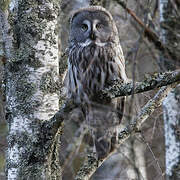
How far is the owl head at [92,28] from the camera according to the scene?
3.24m

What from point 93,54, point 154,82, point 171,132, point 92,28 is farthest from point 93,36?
point 154,82

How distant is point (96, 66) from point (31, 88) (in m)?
0.67

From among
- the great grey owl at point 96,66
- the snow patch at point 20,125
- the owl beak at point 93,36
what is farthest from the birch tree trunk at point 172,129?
the snow patch at point 20,125

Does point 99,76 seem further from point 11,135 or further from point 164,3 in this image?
point 164,3

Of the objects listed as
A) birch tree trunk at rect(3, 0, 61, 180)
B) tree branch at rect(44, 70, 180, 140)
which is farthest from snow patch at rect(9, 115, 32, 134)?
tree branch at rect(44, 70, 180, 140)

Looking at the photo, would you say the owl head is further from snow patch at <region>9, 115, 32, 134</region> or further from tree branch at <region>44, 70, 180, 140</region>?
snow patch at <region>9, 115, 32, 134</region>

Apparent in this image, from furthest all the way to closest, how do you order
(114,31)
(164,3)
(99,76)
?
(164,3), (114,31), (99,76)

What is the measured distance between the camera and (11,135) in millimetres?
2496

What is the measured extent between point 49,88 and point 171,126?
153cm

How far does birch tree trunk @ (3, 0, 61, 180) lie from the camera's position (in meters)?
2.44

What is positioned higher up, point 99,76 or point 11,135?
point 99,76

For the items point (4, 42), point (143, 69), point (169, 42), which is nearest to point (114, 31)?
point (169, 42)

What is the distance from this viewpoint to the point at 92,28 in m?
3.34

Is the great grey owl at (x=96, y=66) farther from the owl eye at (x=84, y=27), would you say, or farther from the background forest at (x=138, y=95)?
the background forest at (x=138, y=95)
